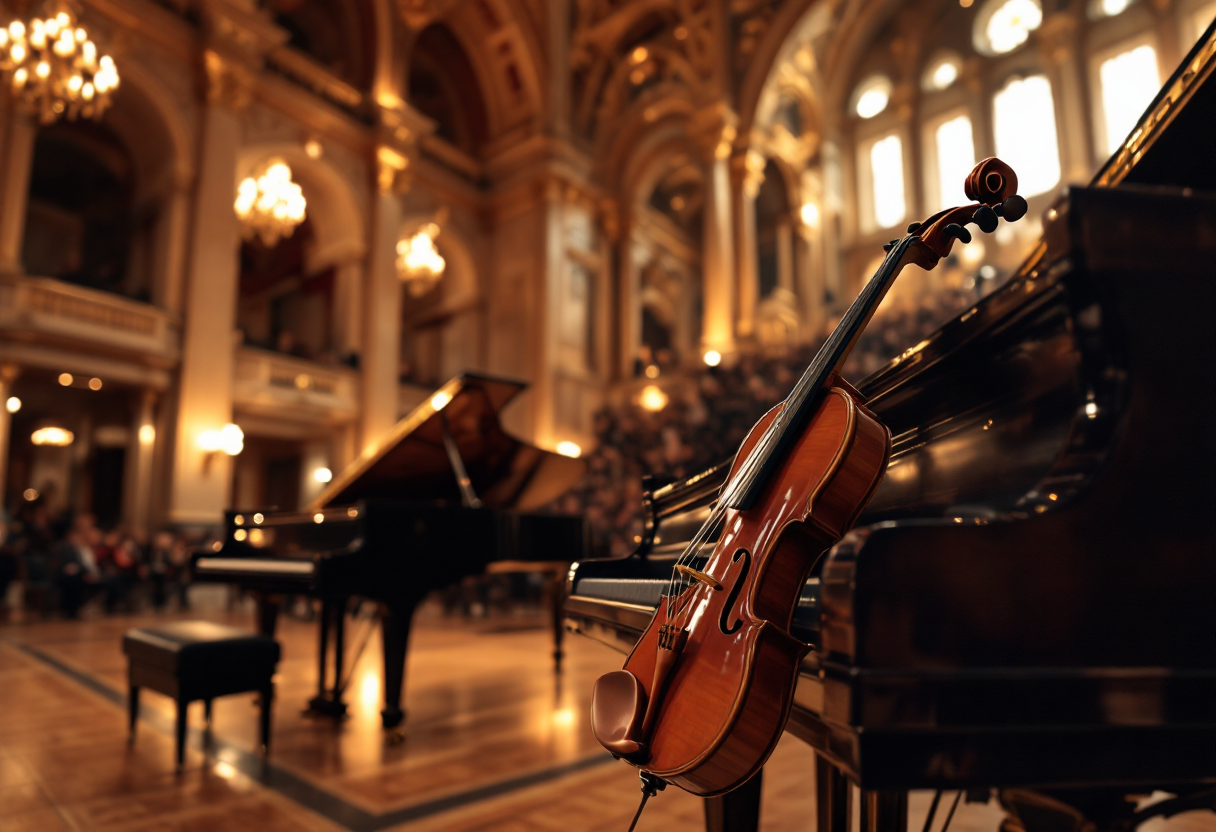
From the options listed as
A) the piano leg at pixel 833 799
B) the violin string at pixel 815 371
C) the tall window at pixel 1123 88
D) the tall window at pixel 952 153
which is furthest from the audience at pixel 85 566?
the tall window at pixel 1123 88

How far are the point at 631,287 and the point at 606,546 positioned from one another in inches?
402

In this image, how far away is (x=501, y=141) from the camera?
16531 mm

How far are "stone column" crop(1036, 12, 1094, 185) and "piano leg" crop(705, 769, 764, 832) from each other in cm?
1830

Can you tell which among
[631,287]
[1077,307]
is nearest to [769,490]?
[1077,307]

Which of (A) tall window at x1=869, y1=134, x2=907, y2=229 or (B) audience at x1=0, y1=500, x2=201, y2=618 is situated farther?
(A) tall window at x1=869, y1=134, x2=907, y2=229

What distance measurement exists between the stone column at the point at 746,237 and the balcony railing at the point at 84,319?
972 cm

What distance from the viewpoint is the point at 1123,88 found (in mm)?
15781

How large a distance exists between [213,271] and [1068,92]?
57.7 feet

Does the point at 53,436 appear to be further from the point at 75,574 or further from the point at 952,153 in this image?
the point at 952,153

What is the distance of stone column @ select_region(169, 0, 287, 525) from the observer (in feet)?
34.8

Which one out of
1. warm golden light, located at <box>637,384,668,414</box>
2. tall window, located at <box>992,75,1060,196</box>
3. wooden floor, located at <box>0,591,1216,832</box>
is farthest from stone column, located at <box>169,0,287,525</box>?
tall window, located at <box>992,75,1060,196</box>

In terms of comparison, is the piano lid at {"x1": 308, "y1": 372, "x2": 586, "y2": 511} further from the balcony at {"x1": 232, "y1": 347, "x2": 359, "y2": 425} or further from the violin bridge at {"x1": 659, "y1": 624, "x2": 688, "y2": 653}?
the balcony at {"x1": 232, "y1": 347, "x2": 359, "y2": 425}

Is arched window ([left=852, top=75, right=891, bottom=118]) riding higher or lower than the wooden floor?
higher

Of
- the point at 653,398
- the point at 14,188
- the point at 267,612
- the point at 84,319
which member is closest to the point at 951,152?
the point at 653,398
